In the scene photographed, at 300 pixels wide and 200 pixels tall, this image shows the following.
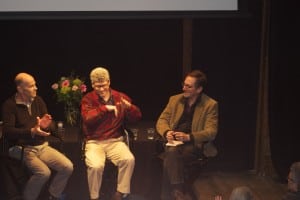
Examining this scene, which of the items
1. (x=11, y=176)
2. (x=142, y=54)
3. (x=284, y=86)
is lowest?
(x=11, y=176)

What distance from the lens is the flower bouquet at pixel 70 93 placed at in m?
5.18

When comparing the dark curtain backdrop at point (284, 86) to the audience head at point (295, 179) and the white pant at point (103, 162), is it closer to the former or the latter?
the audience head at point (295, 179)

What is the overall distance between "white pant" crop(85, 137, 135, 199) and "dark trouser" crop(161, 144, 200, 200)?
29cm

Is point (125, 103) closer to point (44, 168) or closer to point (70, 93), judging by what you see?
point (70, 93)

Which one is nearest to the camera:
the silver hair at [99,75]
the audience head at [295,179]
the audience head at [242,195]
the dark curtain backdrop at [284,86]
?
the audience head at [242,195]

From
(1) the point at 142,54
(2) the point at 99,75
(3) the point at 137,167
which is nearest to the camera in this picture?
(2) the point at 99,75

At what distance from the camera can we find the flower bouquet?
5185 mm

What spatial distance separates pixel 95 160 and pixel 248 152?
1.94 metres

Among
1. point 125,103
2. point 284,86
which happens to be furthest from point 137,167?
point 284,86

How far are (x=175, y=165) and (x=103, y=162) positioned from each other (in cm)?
59

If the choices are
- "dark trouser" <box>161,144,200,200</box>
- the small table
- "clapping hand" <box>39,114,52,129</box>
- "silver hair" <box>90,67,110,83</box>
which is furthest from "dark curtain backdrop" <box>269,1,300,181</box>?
"clapping hand" <box>39,114,52,129</box>

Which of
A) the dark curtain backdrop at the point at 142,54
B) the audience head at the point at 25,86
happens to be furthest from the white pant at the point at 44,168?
the dark curtain backdrop at the point at 142,54

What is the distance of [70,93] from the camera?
205 inches

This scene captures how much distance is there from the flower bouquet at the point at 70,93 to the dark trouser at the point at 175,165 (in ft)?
3.17
